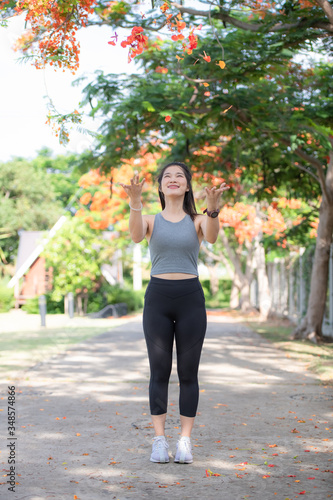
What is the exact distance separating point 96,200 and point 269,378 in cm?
1746

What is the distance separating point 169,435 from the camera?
5133 mm

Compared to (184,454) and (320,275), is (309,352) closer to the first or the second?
(320,275)

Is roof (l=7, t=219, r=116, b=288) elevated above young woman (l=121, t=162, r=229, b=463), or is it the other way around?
roof (l=7, t=219, r=116, b=288)

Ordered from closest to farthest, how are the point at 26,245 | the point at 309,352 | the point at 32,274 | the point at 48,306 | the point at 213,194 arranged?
1. the point at 213,194
2. the point at 309,352
3. the point at 48,306
4. the point at 32,274
5. the point at 26,245

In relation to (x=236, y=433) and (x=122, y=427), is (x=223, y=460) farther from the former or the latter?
(x=122, y=427)

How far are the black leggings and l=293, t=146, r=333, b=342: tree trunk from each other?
8.53 meters

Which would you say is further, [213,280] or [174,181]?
[213,280]

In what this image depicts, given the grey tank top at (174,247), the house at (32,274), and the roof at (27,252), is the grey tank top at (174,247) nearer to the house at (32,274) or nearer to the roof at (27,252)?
the roof at (27,252)

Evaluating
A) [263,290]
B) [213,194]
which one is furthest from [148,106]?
[263,290]

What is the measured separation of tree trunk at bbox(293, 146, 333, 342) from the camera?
12461mm

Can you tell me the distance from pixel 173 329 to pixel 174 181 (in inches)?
39.5

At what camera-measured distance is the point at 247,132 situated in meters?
10.3

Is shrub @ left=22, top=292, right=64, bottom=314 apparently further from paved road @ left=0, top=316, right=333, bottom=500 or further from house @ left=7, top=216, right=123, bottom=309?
paved road @ left=0, top=316, right=333, bottom=500

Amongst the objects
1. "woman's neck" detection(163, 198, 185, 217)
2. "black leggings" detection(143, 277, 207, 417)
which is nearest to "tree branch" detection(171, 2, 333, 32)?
"woman's neck" detection(163, 198, 185, 217)
